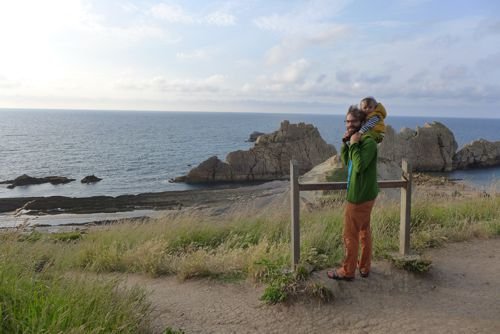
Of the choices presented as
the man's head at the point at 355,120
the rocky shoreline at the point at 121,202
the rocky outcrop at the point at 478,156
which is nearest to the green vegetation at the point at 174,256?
the man's head at the point at 355,120

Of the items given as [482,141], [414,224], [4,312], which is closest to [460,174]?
[482,141]

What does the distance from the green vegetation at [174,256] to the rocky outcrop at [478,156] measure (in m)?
55.0

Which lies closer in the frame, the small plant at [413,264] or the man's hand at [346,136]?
the man's hand at [346,136]

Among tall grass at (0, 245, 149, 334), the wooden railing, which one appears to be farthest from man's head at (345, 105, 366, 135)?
tall grass at (0, 245, 149, 334)

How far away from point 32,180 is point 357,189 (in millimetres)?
49830

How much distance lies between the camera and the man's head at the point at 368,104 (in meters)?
5.02

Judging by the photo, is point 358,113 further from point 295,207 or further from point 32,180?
point 32,180

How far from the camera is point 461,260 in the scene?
6.86 metres

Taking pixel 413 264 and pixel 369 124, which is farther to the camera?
pixel 413 264

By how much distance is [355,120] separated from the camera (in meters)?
5.04

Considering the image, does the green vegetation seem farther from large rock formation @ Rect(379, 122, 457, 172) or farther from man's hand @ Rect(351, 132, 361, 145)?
large rock formation @ Rect(379, 122, 457, 172)

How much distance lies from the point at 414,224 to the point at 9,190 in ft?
149

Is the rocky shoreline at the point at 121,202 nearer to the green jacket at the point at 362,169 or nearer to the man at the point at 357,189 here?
the man at the point at 357,189

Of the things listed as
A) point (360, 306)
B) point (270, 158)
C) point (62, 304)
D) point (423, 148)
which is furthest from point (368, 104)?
point (423, 148)
